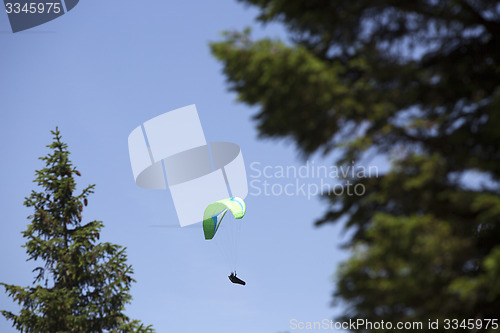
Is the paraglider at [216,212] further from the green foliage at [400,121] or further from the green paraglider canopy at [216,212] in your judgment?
the green foliage at [400,121]

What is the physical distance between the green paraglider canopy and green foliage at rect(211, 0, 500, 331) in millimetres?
11650

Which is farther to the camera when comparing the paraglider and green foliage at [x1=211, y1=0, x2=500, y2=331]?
the paraglider

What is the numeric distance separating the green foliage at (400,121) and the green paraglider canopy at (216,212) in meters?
11.6

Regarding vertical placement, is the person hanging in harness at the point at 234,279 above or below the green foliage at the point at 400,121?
above

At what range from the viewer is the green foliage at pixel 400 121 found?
7.50 metres

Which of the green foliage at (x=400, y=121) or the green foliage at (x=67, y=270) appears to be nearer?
the green foliage at (x=400, y=121)

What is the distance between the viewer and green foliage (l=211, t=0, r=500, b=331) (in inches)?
295

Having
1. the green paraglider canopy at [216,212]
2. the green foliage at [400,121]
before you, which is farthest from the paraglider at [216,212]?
the green foliage at [400,121]

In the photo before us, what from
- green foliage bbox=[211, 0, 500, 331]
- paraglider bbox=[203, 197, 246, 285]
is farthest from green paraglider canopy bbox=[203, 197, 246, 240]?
green foliage bbox=[211, 0, 500, 331]

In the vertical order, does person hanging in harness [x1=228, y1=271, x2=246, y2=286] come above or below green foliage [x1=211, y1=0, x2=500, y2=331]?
above

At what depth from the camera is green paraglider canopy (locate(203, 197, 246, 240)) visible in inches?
814

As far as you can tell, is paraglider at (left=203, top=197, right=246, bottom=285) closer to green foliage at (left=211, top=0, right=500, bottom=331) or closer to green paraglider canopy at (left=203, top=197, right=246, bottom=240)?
green paraglider canopy at (left=203, top=197, right=246, bottom=240)

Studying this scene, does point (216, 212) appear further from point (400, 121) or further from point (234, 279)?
point (400, 121)

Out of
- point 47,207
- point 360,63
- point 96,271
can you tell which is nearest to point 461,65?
point 360,63
